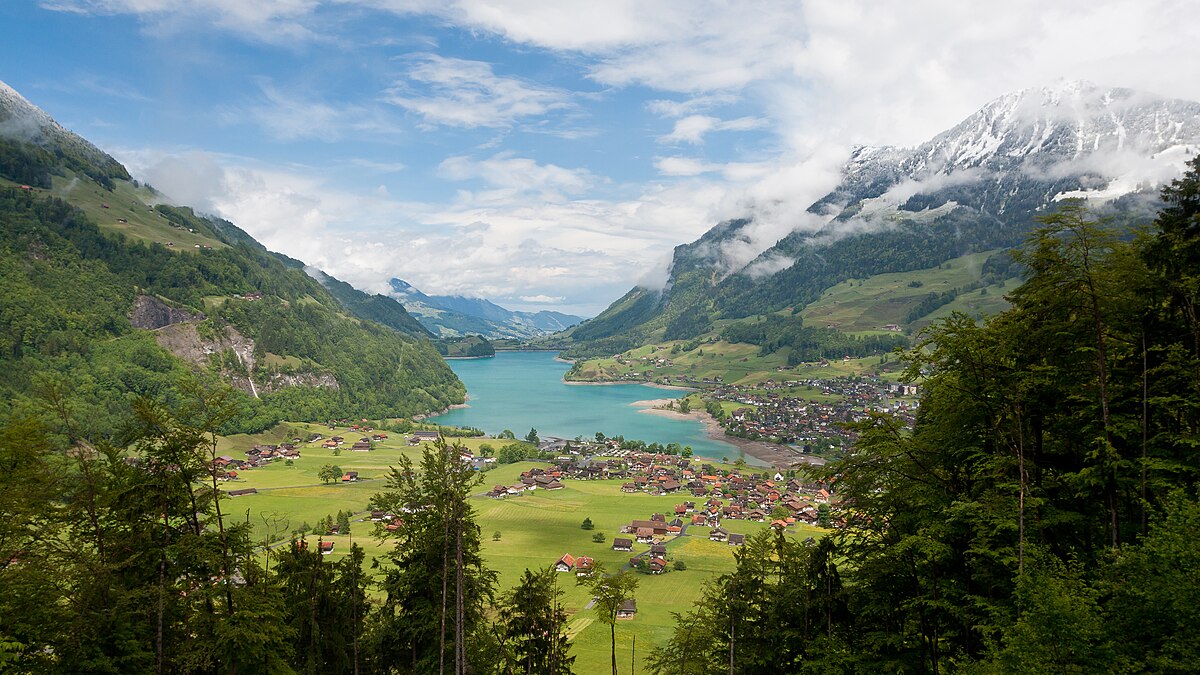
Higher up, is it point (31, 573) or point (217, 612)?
point (31, 573)

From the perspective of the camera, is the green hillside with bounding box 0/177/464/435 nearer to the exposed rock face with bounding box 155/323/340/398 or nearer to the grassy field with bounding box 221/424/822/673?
the exposed rock face with bounding box 155/323/340/398

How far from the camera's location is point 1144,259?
1321cm

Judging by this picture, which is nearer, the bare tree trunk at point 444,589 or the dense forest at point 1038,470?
the dense forest at point 1038,470

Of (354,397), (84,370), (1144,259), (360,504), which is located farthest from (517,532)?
(354,397)

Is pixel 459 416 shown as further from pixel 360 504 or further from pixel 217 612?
pixel 217 612

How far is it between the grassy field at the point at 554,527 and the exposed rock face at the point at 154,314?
4766cm

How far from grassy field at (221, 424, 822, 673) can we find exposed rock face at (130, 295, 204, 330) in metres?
47.7

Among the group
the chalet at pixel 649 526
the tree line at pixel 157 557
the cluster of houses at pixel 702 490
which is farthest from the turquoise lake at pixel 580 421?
the tree line at pixel 157 557

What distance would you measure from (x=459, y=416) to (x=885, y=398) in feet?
389

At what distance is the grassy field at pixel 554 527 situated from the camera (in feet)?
144

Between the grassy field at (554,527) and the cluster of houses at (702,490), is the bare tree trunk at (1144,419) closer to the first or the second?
the grassy field at (554,527)

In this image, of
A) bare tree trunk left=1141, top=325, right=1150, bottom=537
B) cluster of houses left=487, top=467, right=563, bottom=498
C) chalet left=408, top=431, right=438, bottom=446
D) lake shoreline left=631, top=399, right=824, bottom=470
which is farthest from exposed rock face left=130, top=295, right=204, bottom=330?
bare tree trunk left=1141, top=325, right=1150, bottom=537

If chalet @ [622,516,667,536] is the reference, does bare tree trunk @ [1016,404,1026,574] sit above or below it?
above

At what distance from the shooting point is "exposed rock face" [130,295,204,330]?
137m
